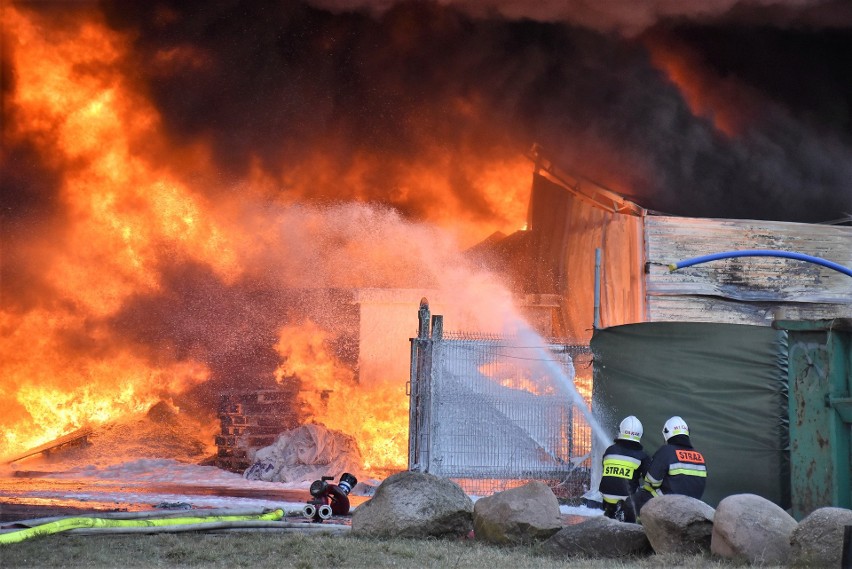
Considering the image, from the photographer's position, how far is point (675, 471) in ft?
25.1

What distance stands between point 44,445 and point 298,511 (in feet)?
28.9

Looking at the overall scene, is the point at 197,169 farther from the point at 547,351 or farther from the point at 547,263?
the point at 547,351

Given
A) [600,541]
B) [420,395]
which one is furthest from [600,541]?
[420,395]

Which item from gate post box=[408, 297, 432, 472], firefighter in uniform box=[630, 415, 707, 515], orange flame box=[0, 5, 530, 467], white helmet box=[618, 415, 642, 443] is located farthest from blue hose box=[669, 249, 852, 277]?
orange flame box=[0, 5, 530, 467]

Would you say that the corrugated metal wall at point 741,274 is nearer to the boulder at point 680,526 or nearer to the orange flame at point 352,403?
the orange flame at point 352,403

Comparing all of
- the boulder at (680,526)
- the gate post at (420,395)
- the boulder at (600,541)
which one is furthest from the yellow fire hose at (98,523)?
the boulder at (680,526)

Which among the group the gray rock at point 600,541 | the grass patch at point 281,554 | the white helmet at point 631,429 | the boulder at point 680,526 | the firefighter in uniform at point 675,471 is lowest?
the grass patch at point 281,554

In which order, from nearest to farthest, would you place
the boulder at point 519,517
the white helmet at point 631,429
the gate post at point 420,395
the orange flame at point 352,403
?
the boulder at point 519,517, the white helmet at point 631,429, the gate post at point 420,395, the orange flame at point 352,403

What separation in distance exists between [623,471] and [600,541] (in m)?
1.14

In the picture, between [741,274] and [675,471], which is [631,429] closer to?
[675,471]

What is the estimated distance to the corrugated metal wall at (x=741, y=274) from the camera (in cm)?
1381

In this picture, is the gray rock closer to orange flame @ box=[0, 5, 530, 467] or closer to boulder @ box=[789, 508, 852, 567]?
boulder @ box=[789, 508, 852, 567]

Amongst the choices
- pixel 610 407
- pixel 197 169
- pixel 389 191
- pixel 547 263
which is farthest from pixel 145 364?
pixel 610 407

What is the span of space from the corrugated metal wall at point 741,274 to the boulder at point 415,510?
663 cm
